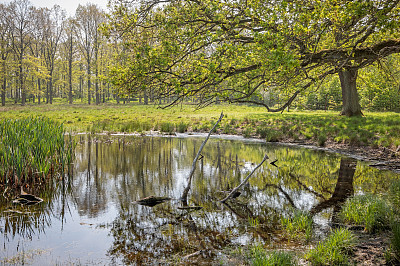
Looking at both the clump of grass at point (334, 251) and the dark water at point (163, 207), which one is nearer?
the clump of grass at point (334, 251)

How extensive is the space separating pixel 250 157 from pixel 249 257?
27.7 feet

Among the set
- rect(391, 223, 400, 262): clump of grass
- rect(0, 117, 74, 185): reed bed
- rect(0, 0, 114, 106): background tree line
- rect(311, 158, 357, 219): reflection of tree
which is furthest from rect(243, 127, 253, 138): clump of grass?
rect(0, 0, 114, 106): background tree line


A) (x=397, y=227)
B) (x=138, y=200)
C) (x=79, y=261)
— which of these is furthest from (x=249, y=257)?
(x=138, y=200)

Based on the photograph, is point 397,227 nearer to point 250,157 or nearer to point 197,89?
point 197,89

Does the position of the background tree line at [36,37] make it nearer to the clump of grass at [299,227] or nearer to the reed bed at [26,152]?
the reed bed at [26,152]

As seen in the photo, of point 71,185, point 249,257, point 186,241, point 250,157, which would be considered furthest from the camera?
point 250,157

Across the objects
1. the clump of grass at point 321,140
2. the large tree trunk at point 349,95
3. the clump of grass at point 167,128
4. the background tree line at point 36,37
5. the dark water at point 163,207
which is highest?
the background tree line at point 36,37

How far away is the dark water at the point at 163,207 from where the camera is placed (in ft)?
15.8

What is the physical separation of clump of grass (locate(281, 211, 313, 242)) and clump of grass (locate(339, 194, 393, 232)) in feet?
2.60

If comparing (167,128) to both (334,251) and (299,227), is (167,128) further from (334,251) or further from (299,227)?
(334,251)

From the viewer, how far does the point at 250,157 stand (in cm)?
1269

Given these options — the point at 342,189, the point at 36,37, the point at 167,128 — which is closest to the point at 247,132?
the point at 167,128

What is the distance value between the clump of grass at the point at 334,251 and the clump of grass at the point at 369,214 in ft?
2.83

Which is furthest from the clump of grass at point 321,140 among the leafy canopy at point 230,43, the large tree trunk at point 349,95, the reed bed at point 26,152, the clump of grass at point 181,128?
the reed bed at point 26,152
